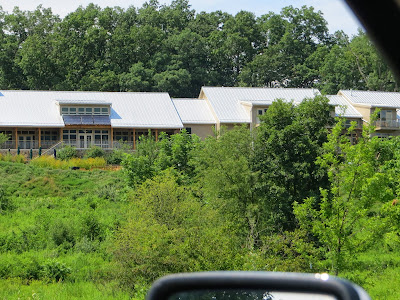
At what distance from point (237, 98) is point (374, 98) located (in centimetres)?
1324

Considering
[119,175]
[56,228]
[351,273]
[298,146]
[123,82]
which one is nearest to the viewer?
[351,273]

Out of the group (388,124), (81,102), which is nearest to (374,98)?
(388,124)

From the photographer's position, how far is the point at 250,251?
20891mm

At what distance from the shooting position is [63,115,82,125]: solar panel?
51888 millimetres

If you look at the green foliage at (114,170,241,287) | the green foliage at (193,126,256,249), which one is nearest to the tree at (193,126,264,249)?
the green foliage at (193,126,256,249)

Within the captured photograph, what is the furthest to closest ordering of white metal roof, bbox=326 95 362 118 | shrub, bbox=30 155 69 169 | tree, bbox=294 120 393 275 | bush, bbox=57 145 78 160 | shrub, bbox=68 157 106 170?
white metal roof, bbox=326 95 362 118, bush, bbox=57 145 78 160, shrub, bbox=68 157 106 170, shrub, bbox=30 155 69 169, tree, bbox=294 120 393 275

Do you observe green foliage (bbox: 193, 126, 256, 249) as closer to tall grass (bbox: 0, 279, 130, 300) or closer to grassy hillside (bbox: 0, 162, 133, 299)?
grassy hillside (bbox: 0, 162, 133, 299)

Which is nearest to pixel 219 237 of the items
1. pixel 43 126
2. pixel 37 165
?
pixel 37 165

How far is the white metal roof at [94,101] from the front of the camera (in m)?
51.6

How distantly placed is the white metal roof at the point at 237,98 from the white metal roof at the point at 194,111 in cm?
81

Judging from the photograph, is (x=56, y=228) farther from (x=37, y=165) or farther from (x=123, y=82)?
(x=123, y=82)

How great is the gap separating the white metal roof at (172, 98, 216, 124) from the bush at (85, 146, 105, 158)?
1011 centimetres

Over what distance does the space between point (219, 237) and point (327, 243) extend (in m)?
3.29

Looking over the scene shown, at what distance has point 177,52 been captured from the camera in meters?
75.9
